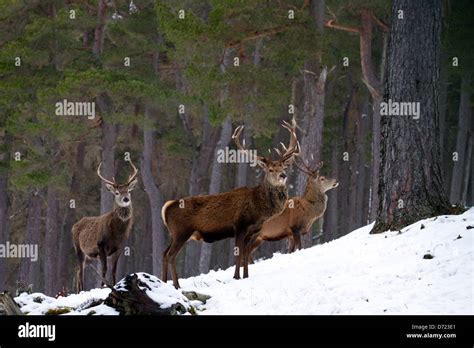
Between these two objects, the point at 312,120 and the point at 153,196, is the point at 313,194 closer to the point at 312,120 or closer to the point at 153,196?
the point at 312,120

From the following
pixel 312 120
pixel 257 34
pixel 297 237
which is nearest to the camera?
pixel 297 237

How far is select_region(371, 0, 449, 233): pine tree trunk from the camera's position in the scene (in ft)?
43.1

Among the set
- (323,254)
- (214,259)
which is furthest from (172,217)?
(214,259)

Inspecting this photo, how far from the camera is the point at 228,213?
13.3 metres

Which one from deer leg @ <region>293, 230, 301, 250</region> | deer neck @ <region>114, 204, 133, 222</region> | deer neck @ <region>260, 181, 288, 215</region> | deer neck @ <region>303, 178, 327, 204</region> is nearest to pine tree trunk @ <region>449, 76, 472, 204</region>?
deer neck @ <region>303, 178, 327, 204</region>

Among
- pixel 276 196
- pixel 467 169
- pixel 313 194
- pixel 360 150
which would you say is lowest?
pixel 467 169

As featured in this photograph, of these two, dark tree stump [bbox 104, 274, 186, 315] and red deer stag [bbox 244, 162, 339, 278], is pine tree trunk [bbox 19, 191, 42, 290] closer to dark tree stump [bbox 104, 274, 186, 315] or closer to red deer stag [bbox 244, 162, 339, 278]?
red deer stag [bbox 244, 162, 339, 278]

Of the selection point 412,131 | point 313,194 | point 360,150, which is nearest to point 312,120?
point 313,194

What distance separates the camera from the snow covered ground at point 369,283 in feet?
30.8

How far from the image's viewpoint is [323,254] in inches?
520

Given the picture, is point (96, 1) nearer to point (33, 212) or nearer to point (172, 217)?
point (33, 212)

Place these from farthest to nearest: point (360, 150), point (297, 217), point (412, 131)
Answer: point (360, 150) < point (297, 217) < point (412, 131)

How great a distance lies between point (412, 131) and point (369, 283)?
377 centimetres

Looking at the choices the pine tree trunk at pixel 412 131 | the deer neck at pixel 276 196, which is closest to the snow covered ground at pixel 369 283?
the pine tree trunk at pixel 412 131
